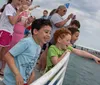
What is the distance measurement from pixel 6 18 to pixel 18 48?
150 cm

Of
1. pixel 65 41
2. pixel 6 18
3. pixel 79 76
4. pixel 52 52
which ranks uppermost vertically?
pixel 6 18

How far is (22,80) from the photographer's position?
297 centimetres

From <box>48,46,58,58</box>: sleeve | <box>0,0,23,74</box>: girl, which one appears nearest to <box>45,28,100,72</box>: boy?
<box>48,46,58,58</box>: sleeve

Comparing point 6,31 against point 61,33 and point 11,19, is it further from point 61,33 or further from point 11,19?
point 61,33

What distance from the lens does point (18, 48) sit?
306cm

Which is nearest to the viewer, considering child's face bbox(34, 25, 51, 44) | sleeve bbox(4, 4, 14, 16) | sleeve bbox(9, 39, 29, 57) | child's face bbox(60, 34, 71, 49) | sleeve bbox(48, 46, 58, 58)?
sleeve bbox(9, 39, 29, 57)

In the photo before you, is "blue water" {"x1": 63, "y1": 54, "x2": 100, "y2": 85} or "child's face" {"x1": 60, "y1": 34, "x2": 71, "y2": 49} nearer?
"child's face" {"x1": 60, "y1": 34, "x2": 71, "y2": 49}

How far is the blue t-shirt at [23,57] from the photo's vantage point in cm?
307

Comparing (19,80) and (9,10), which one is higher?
(9,10)

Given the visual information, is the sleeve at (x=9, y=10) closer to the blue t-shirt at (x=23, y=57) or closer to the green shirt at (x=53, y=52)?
the green shirt at (x=53, y=52)

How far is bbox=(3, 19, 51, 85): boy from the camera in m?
2.98

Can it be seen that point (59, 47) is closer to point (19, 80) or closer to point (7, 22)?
point (7, 22)

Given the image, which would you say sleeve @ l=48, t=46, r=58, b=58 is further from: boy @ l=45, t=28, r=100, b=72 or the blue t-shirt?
the blue t-shirt

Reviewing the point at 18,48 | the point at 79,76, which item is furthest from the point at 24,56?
the point at 79,76
